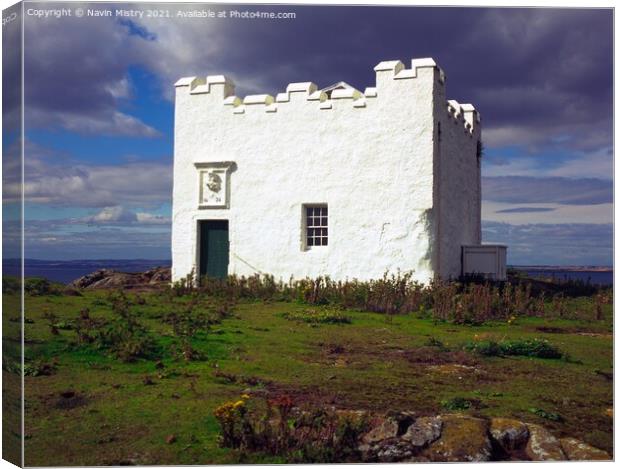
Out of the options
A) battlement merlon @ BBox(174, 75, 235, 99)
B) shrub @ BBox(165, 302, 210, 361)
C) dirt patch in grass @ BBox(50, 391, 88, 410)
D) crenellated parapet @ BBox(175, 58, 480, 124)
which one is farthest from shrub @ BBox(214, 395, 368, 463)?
battlement merlon @ BBox(174, 75, 235, 99)

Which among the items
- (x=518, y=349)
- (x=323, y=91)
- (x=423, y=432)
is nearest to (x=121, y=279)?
(x=323, y=91)

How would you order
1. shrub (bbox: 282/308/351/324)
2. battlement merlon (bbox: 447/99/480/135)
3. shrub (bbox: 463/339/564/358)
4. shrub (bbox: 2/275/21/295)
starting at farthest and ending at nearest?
battlement merlon (bbox: 447/99/480/135), shrub (bbox: 282/308/351/324), shrub (bbox: 463/339/564/358), shrub (bbox: 2/275/21/295)

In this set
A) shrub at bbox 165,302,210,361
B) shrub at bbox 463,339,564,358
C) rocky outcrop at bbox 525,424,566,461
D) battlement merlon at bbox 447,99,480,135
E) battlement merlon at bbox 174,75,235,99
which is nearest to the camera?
rocky outcrop at bbox 525,424,566,461

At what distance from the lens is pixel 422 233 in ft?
51.2

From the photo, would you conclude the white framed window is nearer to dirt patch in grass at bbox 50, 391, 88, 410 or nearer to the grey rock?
dirt patch in grass at bbox 50, 391, 88, 410

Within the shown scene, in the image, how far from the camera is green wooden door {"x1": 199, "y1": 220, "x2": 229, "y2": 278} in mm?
17453

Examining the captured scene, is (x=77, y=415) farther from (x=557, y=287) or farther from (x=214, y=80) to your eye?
(x=557, y=287)

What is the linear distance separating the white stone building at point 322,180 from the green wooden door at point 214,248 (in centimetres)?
3

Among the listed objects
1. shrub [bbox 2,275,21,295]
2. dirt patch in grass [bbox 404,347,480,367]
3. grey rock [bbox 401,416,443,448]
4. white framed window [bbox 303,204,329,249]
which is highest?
white framed window [bbox 303,204,329,249]

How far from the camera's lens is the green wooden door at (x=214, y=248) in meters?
17.5

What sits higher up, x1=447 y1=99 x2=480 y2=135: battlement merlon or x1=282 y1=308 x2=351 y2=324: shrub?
x1=447 y1=99 x2=480 y2=135: battlement merlon

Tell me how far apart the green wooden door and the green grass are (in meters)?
6.32

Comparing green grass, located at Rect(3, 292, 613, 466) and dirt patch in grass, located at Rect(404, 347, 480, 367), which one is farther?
dirt patch in grass, located at Rect(404, 347, 480, 367)

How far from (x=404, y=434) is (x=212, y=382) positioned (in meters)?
2.54
